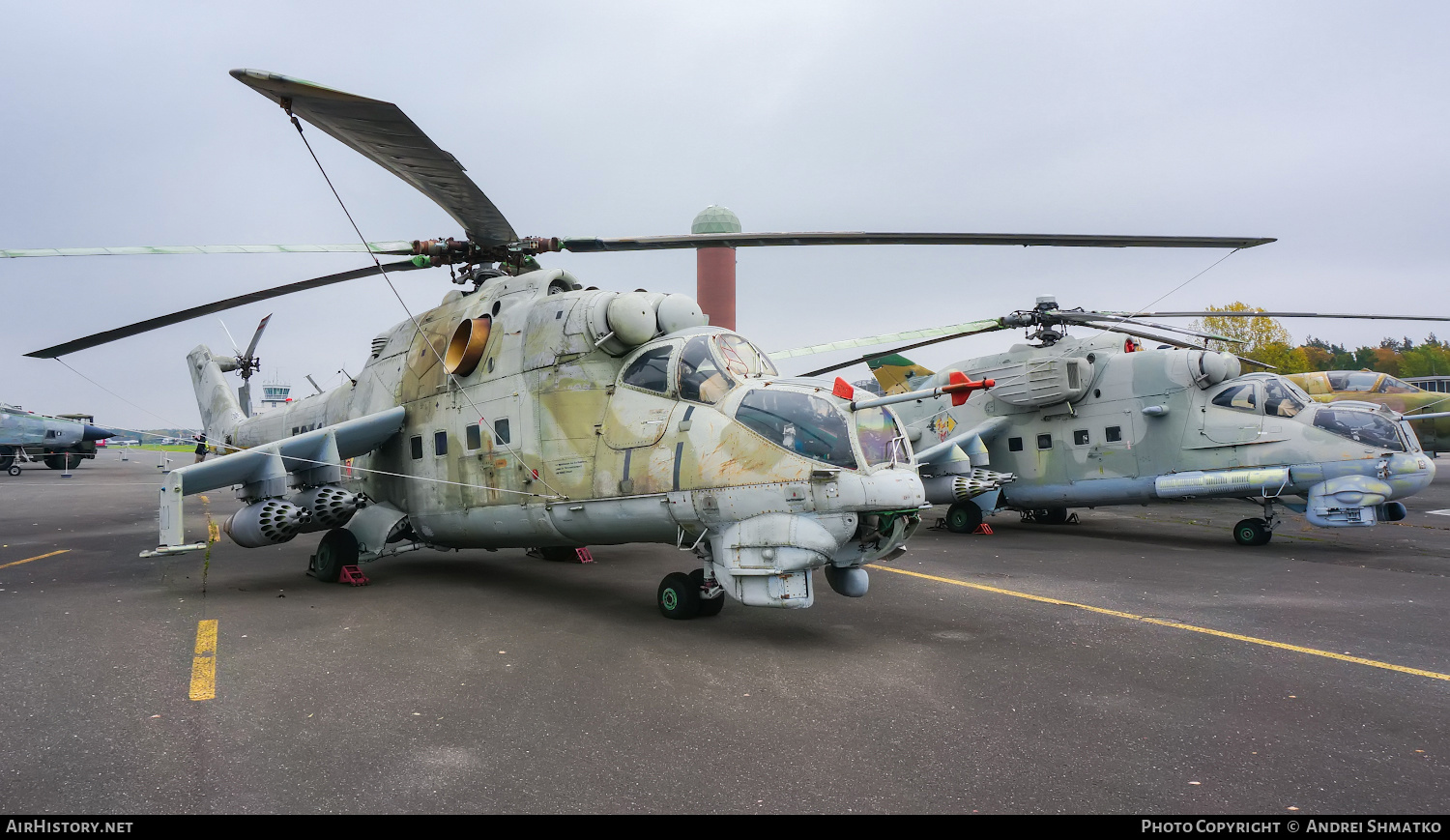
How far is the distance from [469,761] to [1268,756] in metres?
4.14

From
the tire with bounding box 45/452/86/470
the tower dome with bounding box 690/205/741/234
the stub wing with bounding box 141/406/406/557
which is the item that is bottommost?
the tire with bounding box 45/452/86/470

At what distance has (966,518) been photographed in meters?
15.5

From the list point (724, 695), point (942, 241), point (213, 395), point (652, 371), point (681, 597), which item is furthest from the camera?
point (213, 395)

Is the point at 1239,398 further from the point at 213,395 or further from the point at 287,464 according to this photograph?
the point at 213,395

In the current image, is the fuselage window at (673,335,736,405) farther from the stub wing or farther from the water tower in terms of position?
the water tower

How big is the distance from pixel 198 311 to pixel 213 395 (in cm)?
756

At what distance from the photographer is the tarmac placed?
359 centimetres

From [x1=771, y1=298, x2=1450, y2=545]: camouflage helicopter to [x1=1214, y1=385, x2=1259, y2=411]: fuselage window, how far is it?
0.05ft

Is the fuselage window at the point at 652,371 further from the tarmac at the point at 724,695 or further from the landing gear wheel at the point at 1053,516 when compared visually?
the landing gear wheel at the point at 1053,516

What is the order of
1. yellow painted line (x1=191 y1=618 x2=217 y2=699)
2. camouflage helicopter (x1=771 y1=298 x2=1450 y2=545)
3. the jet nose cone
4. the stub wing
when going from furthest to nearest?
the jet nose cone
camouflage helicopter (x1=771 y1=298 x2=1450 y2=545)
the stub wing
yellow painted line (x1=191 y1=618 x2=217 y2=699)

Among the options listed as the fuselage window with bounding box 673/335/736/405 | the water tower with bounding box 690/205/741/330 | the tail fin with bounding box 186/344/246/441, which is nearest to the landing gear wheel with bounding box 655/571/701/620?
the fuselage window with bounding box 673/335/736/405

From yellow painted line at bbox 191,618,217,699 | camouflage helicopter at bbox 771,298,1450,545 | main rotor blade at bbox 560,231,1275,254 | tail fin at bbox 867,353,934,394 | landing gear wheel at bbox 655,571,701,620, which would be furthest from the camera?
tail fin at bbox 867,353,934,394


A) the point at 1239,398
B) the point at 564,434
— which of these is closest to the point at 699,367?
the point at 564,434

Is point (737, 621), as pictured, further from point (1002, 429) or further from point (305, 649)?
point (1002, 429)
